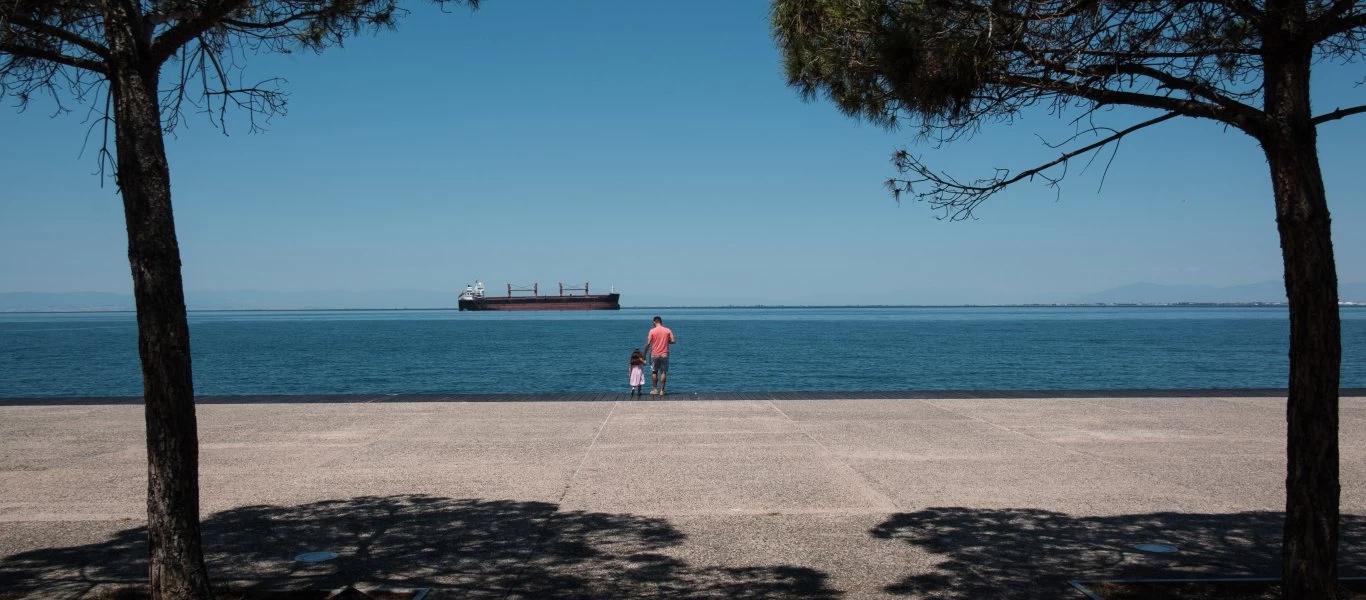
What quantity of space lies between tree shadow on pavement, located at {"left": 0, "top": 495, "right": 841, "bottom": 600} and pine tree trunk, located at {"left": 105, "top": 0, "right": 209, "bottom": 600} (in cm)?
88

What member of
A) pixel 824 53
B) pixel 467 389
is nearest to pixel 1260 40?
pixel 824 53

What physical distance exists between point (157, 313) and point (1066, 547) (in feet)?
16.1

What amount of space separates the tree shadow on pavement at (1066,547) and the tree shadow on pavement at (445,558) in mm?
820

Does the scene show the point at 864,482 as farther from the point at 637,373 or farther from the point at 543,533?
the point at 637,373

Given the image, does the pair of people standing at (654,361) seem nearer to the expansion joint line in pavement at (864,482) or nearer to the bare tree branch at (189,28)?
the expansion joint line in pavement at (864,482)

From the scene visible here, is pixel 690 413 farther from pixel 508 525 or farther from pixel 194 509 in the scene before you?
pixel 194 509

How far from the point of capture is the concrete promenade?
17.3 feet

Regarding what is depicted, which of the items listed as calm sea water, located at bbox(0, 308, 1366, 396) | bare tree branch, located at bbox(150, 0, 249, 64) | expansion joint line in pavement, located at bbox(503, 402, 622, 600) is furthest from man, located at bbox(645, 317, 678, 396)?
bare tree branch, located at bbox(150, 0, 249, 64)

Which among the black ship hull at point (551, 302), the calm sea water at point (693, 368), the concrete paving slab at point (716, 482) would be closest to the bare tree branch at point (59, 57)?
the concrete paving slab at point (716, 482)

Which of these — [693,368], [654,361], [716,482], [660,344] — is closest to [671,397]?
[654,361]

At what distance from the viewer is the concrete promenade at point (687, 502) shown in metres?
5.26

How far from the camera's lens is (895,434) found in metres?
11.0

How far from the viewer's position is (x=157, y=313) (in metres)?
4.03

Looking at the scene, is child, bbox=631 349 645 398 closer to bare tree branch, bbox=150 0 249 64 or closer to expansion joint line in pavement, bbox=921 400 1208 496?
expansion joint line in pavement, bbox=921 400 1208 496
